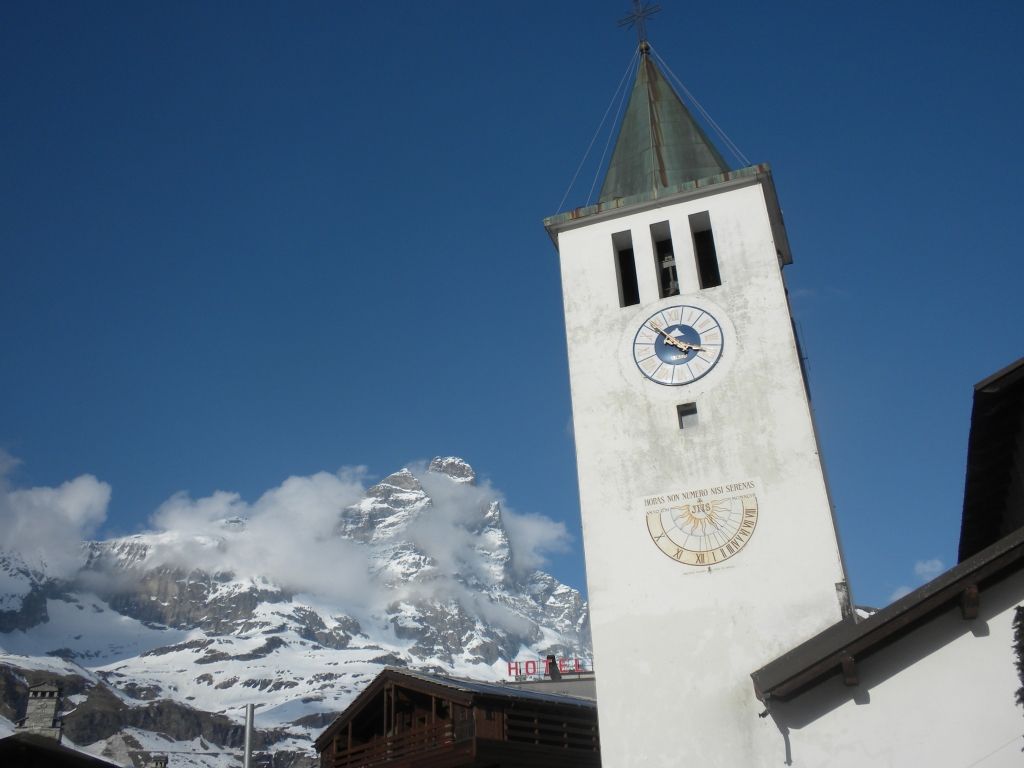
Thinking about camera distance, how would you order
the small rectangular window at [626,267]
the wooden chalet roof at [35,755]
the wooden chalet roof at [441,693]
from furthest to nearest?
the wooden chalet roof at [441,693] → the wooden chalet roof at [35,755] → the small rectangular window at [626,267]

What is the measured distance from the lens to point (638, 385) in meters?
18.5

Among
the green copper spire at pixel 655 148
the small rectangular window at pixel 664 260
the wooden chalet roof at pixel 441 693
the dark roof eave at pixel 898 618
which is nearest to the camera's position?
the dark roof eave at pixel 898 618

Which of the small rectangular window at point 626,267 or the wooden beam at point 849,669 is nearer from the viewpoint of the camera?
the wooden beam at point 849,669

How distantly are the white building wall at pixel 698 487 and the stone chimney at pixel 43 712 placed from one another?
83.9 feet

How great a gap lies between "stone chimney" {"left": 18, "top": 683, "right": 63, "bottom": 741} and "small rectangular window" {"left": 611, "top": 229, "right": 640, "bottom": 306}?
2595 cm

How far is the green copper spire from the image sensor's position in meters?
21.2

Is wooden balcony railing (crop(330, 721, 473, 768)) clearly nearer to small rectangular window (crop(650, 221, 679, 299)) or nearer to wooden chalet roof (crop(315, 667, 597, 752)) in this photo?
wooden chalet roof (crop(315, 667, 597, 752))

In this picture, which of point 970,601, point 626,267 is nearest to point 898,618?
point 970,601

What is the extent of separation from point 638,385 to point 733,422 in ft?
6.07

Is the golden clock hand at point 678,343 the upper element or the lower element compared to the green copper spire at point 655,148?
lower

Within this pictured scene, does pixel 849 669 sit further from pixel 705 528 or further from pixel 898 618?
pixel 705 528

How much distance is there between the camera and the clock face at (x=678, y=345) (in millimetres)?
18297

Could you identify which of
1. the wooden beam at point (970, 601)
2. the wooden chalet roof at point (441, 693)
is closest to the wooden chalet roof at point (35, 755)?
the wooden chalet roof at point (441, 693)

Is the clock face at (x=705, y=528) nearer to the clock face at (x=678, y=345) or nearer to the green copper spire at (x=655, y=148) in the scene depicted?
the clock face at (x=678, y=345)
